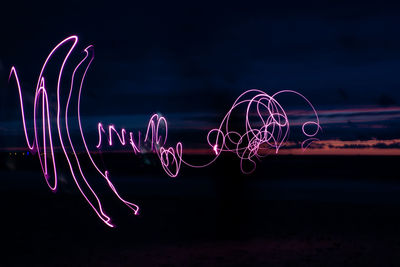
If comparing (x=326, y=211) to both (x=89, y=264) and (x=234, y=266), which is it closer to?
(x=234, y=266)

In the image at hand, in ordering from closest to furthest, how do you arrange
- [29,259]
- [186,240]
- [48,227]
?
1. [29,259]
2. [186,240]
3. [48,227]

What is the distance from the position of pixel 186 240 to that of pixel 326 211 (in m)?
3.42

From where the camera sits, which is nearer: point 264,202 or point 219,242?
point 219,242

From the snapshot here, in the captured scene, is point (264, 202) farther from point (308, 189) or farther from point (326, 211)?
point (308, 189)

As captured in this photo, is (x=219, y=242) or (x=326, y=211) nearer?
(x=219, y=242)

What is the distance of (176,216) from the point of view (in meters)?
9.16

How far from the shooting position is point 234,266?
5.72 meters

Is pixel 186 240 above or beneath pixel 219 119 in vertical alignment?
beneath

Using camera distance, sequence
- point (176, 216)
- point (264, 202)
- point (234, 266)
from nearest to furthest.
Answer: point (234, 266)
point (176, 216)
point (264, 202)

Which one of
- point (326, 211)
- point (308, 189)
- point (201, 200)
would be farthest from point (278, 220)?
point (308, 189)

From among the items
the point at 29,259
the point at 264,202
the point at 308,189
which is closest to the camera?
the point at 29,259

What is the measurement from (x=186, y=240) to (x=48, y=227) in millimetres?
2460

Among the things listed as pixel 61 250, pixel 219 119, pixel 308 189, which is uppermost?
pixel 219 119

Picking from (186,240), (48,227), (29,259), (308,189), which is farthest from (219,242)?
(308,189)
